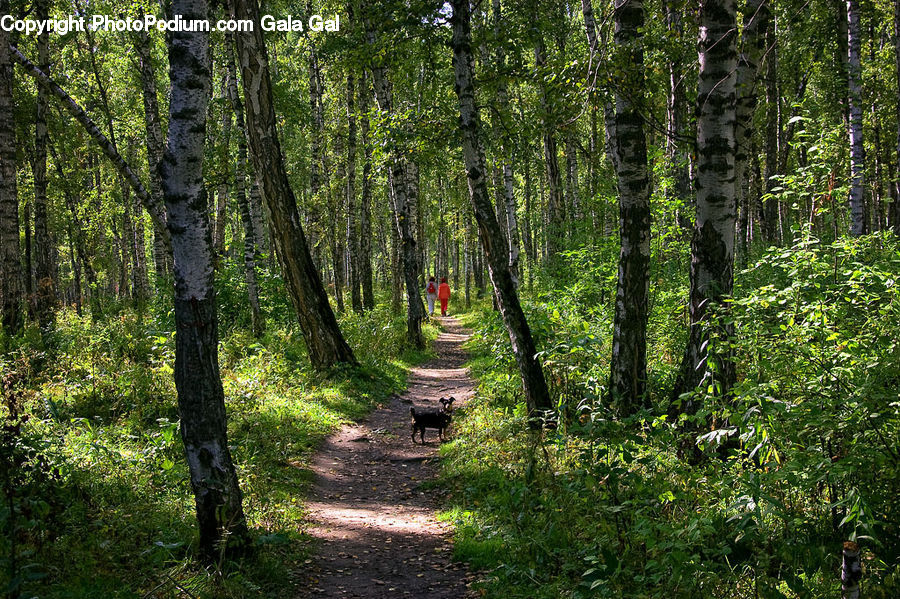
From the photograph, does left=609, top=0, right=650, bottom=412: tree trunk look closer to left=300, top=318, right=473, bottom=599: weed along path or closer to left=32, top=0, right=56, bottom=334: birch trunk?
left=300, top=318, right=473, bottom=599: weed along path

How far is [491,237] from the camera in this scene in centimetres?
809

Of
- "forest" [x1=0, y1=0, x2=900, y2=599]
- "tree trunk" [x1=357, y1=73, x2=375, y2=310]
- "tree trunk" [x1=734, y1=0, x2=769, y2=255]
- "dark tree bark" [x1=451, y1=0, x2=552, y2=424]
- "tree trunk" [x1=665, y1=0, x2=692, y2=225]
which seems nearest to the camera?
"forest" [x1=0, y1=0, x2=900, y2=599]

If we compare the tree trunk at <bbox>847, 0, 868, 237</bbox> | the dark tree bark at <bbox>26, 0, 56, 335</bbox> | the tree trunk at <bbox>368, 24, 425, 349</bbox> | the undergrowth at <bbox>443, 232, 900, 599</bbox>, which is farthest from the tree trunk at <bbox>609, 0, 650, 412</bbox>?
the dark tree bark at <bbox>26, 0, 56, 335</bbox>

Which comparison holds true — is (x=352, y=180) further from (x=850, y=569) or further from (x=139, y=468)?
(x=850, y=569)

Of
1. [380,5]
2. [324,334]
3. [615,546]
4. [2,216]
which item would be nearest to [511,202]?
[324,334]

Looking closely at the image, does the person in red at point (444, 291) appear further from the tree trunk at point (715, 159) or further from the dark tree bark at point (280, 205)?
the tree trunk at point (715, 159)

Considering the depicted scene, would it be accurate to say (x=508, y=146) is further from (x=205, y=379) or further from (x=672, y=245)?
(x=205, y=379)

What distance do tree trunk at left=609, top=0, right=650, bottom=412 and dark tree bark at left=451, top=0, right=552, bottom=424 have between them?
4.19 feet

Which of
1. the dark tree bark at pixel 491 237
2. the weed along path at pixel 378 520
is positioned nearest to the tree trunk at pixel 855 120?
the dark tree bark at pixel 491 237

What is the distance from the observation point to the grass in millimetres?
4133

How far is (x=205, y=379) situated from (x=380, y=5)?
21.7 ft

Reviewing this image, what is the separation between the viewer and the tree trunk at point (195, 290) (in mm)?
4188

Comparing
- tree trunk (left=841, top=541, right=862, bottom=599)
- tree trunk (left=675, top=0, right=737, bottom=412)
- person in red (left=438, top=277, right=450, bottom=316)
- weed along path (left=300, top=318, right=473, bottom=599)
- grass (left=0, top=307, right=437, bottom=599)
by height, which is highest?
tree trunk (left=675, top=0, right=737, bottom=412)

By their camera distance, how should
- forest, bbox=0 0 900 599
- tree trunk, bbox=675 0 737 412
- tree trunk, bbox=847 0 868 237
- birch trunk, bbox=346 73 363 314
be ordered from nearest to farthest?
1. forest, bbox=0 0 900 599
2. tree trunk, bbox=675 0 737 412
3. tree trunk, bbox=847 0 868 237
4. birch trunk, bbox=346 73 363 314
